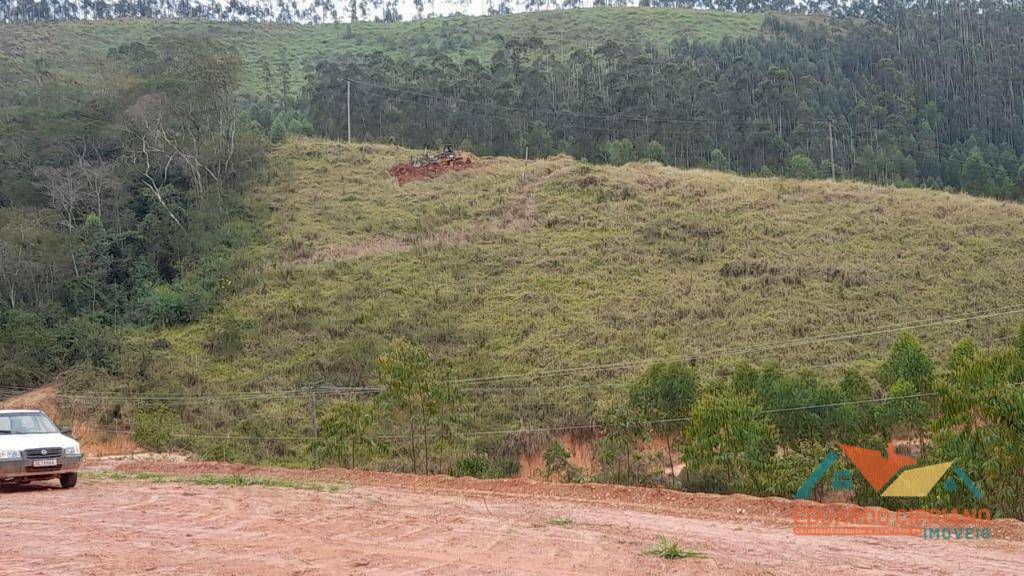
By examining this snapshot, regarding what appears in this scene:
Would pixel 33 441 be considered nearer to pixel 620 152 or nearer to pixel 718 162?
pixel 620 152

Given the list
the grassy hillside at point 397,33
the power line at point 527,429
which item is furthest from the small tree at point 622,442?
the grassy hillside at point 397,33

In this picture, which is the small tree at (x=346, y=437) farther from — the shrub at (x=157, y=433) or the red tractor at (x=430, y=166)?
the red tractor at (x=430, y=166)

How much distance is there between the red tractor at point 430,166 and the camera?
178 ft

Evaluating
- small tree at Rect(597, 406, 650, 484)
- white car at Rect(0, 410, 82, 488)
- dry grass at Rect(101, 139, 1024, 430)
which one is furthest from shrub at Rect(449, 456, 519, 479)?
white car at Rect(0, 410, 82, 488)

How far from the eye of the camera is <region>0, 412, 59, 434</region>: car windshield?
1410cm

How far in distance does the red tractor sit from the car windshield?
130 ft

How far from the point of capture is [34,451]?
13.4 meters

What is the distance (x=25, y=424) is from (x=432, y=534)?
8.52 m

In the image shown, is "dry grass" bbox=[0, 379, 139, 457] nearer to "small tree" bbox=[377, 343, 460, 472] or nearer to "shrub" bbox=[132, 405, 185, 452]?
"shrub" bbox=[132, 405, 185, 452]

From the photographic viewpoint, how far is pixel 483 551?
8516 mm

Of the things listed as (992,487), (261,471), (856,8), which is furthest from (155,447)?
(856,8)

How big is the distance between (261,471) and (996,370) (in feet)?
40.6

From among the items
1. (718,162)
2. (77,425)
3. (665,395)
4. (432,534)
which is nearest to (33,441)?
(432,534)

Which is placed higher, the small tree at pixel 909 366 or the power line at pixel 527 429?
the small tree at pixel 909 366
